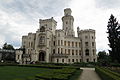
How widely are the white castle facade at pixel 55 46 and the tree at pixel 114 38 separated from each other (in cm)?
1617

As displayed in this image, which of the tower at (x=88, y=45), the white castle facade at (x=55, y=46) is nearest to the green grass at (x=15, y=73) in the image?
the white castle facade at (x=55, y=46)

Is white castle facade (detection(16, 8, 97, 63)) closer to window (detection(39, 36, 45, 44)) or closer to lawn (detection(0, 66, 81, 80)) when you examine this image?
window (detection(39, 36, 45, 44))

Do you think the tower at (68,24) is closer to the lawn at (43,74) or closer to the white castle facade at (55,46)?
the white castle facade at (55,46)

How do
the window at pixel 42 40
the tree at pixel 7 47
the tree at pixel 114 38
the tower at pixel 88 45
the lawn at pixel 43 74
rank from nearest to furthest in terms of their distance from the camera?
1. the lawn at pixel 43 74
2. the tree at pixel 114 38
3. the window at pixel 42 40
4. the tower at pixel 88 45
5. the tree at pixel 7 47

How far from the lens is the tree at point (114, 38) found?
140 ft

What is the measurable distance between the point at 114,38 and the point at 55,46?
2482cm

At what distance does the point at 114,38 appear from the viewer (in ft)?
147

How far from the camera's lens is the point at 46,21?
6600 centimetres

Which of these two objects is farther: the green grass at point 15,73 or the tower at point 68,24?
the tower at point 68,24

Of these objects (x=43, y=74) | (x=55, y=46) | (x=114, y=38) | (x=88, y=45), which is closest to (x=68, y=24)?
(x=88, y=45)

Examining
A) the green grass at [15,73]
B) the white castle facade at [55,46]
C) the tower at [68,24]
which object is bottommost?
the green grass at [15,73]

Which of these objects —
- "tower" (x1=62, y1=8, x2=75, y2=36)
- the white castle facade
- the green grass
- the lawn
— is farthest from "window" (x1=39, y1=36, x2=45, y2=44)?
the lawn

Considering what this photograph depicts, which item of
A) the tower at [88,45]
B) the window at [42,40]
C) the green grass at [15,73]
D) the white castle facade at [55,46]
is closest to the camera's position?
the green grass at [15,73]

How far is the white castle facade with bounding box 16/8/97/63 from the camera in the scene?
57.9 m
